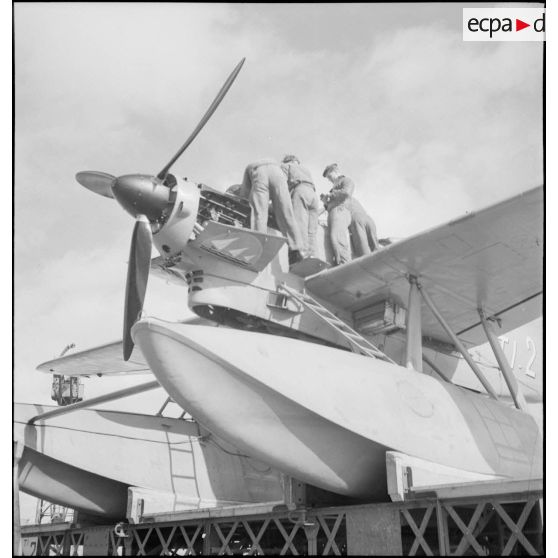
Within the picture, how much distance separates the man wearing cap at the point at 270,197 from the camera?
9492mm

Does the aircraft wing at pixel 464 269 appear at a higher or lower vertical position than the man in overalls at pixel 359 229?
lower

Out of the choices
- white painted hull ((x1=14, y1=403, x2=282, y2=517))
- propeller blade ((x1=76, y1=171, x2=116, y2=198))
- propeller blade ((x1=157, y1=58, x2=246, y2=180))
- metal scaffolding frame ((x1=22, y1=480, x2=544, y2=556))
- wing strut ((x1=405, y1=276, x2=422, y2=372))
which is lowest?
metal scaffolding frame ((x1=22, y1=480, x2=544, y2=556))

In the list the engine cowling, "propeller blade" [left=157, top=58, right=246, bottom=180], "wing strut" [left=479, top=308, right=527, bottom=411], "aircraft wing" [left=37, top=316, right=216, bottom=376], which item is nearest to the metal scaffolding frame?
"wing strut" [left=479, top=308, right=527, bottom=411]

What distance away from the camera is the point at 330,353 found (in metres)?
8.05

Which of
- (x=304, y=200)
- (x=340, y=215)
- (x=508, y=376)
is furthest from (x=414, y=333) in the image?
(x=304, y=200)

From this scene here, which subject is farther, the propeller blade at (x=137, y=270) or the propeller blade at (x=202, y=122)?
the propeller blade at (x=202, y=122)

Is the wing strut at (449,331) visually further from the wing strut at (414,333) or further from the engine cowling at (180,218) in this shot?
the engine cowling at (180,218)

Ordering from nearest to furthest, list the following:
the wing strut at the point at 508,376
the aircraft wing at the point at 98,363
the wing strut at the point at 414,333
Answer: the wing strut at the point at 414,333
the wing strut at the point at 508,376
the aircraft wing at the point at 98,363

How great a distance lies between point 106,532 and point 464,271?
259 inches

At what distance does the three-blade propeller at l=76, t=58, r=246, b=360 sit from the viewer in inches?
325

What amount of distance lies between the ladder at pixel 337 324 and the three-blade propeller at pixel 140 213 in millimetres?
2198

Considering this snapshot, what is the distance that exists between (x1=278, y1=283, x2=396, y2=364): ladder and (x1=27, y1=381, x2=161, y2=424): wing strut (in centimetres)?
233

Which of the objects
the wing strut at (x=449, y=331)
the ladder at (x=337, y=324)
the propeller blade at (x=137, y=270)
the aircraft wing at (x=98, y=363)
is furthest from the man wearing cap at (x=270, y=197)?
the aircraft wing at (x=98, y=363)

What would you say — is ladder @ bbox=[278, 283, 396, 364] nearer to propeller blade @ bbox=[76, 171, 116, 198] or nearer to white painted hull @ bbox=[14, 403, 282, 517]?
propeller blade @ bbox=[76, 171, 116, 198]
